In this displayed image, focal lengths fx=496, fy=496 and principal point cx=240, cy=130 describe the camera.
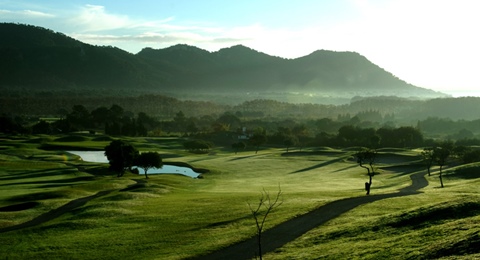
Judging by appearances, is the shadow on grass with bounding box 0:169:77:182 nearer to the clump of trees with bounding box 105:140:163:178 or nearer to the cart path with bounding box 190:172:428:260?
the clump of trees with bounding box 105:140:163:178

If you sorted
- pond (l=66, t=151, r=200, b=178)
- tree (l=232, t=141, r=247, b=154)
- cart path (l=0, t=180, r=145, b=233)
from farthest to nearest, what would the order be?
1. tree (l=232, t=141, r=247, b=154)
2. pond (l=66, t=151, r=200, b=178)
3. cart path (l=0, t=180, r=145, b=233)

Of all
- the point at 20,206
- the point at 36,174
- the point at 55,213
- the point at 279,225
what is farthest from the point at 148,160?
the point at 279,225

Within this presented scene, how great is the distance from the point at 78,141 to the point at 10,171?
214ft

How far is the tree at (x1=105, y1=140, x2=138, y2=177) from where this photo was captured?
99750mm

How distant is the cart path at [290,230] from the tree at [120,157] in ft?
179

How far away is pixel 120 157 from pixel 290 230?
61257 mm

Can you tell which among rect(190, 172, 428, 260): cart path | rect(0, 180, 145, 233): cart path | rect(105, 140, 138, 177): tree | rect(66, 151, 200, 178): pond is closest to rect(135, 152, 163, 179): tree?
rect(105, 140, 138, 177): tree

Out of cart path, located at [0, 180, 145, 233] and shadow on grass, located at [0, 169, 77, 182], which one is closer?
cart path, located at [0, 180, 145, 233]

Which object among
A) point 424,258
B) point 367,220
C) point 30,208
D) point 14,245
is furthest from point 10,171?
point 424,258

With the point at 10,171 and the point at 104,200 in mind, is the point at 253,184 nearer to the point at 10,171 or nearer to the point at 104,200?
the point at 104,200

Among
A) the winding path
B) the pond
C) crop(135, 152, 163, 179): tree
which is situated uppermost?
crop(135, 152, 163, 179): tree

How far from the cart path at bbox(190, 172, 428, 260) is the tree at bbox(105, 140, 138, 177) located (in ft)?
179

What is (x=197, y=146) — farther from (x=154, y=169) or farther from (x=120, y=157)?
(x=120, y=157)

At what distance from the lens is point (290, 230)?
151ft
